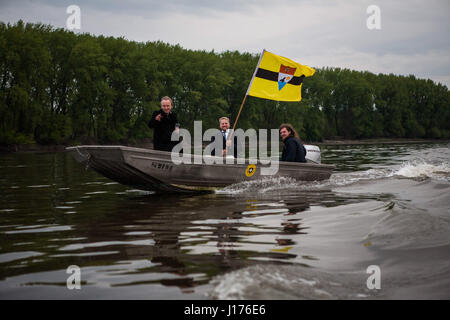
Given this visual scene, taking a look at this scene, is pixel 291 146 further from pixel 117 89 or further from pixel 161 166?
pixel 117 89

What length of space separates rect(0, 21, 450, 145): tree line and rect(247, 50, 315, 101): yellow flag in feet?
103

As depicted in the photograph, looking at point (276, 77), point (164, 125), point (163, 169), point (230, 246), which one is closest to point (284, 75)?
point (276, 77)

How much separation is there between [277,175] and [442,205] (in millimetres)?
4079

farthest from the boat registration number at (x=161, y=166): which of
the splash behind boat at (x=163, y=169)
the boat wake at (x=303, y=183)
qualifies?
the boat wake at (x=303, y=183)

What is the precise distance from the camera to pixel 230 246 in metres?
4.89

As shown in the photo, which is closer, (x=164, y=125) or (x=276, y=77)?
(x=164, y=125)

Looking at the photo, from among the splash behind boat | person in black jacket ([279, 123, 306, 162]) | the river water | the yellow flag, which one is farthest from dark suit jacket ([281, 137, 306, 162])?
the river water

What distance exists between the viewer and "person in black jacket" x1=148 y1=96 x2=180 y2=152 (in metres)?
9.12

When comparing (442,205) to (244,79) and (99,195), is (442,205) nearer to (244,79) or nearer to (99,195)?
(99,195)

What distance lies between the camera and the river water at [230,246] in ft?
11.5

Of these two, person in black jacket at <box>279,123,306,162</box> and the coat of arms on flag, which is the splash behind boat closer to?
person in black jacket at <box>279,123,306,162</box>

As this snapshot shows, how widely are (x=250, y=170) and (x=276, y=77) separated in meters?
3.04

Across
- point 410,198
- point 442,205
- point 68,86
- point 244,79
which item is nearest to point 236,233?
point 442,205

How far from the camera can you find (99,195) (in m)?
9.87
